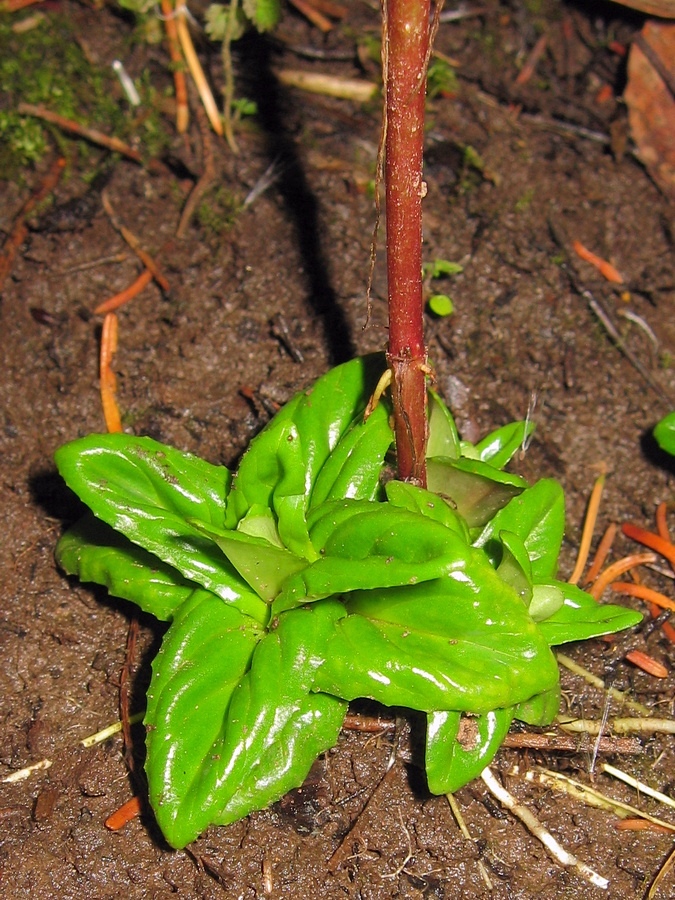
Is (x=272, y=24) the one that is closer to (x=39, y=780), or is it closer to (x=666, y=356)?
(x=666, y=356)

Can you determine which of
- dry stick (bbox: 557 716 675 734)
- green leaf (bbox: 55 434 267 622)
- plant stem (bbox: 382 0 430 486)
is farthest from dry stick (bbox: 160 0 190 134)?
dry stick (bbox: 557 716 675 734)

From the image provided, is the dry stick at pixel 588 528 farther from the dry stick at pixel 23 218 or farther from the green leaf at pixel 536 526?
the dry stick at pixel 23 218

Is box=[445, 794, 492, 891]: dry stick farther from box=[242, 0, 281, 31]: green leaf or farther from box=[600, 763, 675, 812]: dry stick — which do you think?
box=[242, 0, 281, 31]: green leaf

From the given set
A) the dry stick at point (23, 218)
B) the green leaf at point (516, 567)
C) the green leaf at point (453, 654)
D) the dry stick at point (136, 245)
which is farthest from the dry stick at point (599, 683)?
the dry stick at point (23, 218)

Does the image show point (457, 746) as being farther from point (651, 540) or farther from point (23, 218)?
point (23, 218)

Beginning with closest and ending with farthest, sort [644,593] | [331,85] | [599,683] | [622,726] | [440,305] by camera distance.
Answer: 1. [622,726]
2. [599,683]
3. [644,593]
4. [440,305]
5. [331,85]

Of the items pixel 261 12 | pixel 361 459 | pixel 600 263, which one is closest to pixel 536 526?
pixel 361 459
